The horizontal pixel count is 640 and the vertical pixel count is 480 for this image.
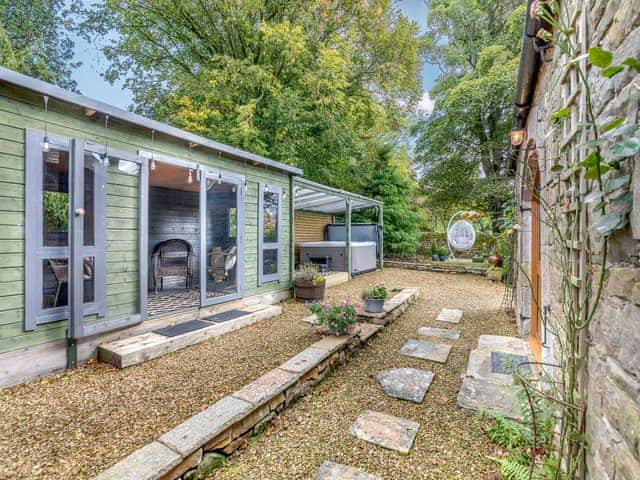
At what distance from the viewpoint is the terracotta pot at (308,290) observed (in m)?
6.30

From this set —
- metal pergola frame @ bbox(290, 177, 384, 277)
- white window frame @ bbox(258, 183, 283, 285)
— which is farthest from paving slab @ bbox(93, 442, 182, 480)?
metal pergola frame @ bbox(290, 177, 384, 277)

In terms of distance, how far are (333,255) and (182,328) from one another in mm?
5983

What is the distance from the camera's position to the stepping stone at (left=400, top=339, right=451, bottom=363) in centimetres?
376

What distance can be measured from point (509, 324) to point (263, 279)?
4.18 m

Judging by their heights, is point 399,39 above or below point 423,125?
above

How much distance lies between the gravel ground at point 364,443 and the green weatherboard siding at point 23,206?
7.81 feet

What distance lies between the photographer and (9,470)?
1812 mm

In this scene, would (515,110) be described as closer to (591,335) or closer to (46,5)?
(591,335)

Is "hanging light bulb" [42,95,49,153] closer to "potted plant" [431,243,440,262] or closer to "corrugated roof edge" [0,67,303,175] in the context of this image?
"corrugated roof edge" [0,67,303,175]

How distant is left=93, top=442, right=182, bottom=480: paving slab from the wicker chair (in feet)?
15.7

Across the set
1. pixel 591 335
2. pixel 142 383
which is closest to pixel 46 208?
pixel 142 383

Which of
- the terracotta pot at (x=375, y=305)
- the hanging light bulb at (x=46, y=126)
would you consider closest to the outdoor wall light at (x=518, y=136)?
the terracotta pot at (x=375, y=305)

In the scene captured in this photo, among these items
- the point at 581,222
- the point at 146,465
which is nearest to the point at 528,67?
the point at 581,222

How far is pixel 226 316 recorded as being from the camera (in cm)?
471
